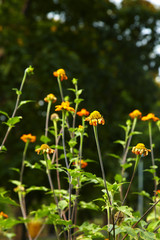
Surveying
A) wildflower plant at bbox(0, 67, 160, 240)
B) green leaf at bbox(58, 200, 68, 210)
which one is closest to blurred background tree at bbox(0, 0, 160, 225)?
wildflower plant at bbox(0, 67, 160, 240)

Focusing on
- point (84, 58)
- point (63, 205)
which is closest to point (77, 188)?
point (63, 205)

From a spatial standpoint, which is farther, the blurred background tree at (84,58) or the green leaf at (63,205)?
the blurred background tree at (84,58)

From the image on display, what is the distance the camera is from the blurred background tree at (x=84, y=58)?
6.71 meters

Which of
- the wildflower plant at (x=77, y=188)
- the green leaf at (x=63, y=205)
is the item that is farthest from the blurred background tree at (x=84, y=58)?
the green leaf at (x=63, y=205)

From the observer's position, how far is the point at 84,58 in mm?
8062

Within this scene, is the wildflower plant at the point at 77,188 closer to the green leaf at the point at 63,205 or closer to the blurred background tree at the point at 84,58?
the green leaf at the point at 63,205

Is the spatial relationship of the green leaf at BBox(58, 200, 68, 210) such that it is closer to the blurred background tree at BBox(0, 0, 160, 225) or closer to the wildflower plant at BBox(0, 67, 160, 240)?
the wildflower plant at BBox(0, 67, 160, 240)

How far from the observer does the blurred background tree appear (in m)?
6.71

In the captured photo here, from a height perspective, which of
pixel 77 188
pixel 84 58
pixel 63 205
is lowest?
pixel 63 205

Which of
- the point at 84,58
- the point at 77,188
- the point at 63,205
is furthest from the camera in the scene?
the point at 84,58

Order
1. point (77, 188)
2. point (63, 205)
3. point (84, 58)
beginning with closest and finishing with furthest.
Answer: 1. point (63, 205)
2. point (77, 188)
3. point (84, 58)

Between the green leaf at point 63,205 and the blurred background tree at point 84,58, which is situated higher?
the blurred background tree at point 84,58

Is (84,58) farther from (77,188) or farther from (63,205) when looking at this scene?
(63,205)

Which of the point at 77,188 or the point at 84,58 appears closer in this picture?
the point at 77,188
